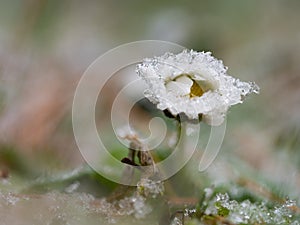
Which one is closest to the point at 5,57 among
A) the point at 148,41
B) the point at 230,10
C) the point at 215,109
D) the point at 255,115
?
the point at 148,41

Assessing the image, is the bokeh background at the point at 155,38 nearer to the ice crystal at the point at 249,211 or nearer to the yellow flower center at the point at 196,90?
the ice crystal at the point at 249,211

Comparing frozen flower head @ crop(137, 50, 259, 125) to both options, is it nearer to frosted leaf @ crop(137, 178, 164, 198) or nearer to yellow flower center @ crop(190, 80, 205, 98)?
yellow flower center @ crop(190, 80, 205, 98)

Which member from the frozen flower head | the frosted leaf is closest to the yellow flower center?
the frozen flower head

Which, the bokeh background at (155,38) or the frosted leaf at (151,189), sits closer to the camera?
the frosted leaf at (151,189)

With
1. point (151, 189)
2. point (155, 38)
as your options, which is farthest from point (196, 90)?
point (155, 38)

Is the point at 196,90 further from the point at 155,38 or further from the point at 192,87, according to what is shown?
the point at 155,38

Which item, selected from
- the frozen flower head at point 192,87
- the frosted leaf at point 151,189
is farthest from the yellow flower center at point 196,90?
the frosted leaf at point 151,189

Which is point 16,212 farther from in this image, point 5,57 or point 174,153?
point 5,57

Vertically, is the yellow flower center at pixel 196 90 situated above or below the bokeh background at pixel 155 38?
below
